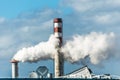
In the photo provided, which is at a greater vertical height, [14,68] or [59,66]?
[14,68]

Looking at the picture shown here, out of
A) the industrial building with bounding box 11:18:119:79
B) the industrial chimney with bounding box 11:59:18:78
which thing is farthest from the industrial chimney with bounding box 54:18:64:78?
the industrial chimney with bounding box 11:59:18:78

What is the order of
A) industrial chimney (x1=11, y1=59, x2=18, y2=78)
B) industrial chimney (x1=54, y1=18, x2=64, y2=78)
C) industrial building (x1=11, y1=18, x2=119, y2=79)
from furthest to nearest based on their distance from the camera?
industrial chimney (x1=11, y1=59, x2=18, y2=78) → industrial chimney (x1=54, y1=18, x2=64, y2=78) → industrial building (x1=11, y1=18, x2=119, y2=79)

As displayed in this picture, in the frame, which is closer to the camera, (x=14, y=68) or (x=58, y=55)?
(x=58, y=55)

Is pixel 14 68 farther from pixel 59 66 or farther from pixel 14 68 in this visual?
pixel 59 66

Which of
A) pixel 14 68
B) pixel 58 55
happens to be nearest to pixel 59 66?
pixel 58 55

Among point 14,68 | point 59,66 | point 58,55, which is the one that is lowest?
point 59,66

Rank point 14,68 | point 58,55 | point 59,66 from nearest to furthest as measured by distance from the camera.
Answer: point 59,66, point 58,55, point 14,68

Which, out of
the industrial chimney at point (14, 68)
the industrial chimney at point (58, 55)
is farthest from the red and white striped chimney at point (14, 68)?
the industrial chimney at point (58, 55)

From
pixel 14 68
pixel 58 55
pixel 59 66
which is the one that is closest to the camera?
pixel 59 66

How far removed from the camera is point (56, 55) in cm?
10194

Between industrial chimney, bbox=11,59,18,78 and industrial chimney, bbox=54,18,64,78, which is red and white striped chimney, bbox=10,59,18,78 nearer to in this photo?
industrial chimney, bbox=11,59,18,78

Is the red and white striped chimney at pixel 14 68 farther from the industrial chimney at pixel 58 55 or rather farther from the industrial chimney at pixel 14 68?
the industrial chimney at pixel 58 55

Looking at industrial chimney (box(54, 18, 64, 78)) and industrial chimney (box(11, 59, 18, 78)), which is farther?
industrial chimney (box(11, 59, 18, 78))

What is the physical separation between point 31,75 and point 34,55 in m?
7.08
